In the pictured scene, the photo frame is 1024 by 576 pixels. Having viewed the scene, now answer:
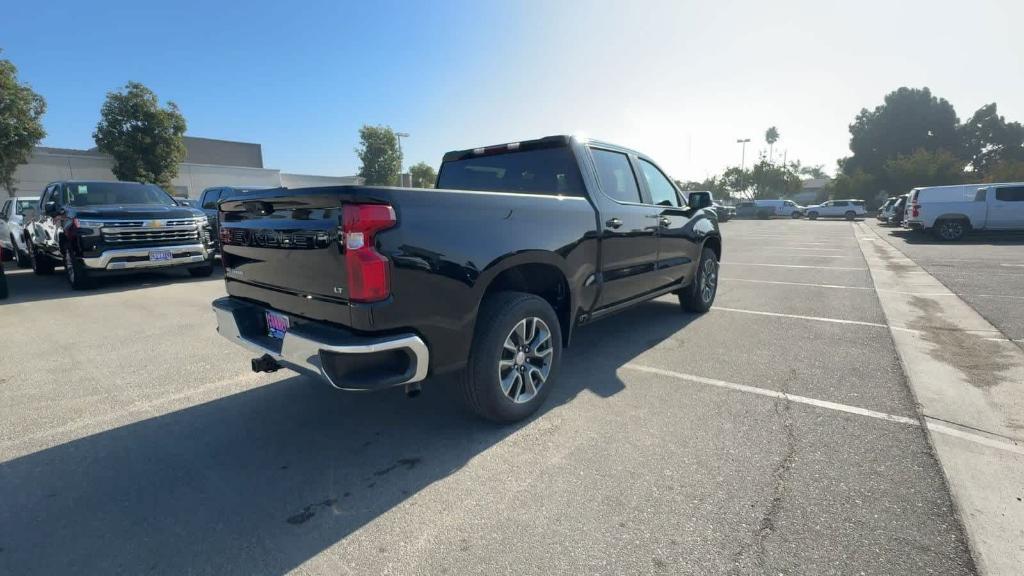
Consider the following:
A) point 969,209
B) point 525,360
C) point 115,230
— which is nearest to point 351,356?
point 525,360

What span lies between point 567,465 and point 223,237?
275 centimetres

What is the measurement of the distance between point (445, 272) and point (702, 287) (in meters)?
4.39

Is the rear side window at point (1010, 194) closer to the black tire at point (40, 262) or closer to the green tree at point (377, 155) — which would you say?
the black tire at point (40, 262)

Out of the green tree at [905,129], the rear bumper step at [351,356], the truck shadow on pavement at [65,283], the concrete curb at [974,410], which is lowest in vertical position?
the concrete curb at [974,410]

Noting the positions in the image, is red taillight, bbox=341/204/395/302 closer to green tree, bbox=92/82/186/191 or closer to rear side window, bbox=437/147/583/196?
rear side window, bbox=437/147/583/196

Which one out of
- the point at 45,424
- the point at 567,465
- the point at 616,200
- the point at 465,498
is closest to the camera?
the point at 465,498

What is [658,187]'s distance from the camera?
5.09m

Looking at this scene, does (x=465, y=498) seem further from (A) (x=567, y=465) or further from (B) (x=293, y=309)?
(B) (x=293, y=309)

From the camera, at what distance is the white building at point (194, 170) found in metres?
28.7

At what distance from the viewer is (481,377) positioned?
2811 millimetres

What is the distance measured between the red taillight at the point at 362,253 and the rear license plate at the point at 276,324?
30.0 inches

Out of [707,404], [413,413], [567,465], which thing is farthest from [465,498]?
[707,404]

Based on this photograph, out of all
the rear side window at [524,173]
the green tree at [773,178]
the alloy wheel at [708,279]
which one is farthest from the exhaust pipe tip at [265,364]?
the green tree at [773,178]

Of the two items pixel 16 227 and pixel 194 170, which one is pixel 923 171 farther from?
pixel 194 170
